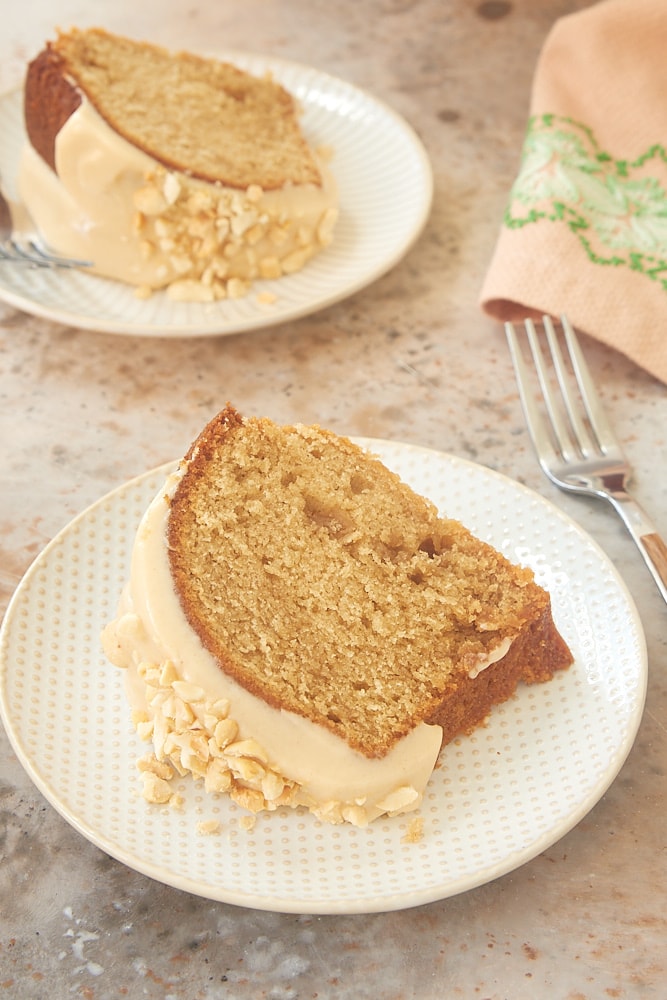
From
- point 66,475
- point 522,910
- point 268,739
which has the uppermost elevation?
point 268,739

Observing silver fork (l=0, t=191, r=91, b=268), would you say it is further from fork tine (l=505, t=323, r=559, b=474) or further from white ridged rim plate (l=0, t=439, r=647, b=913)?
fork tine (l=505, t=323, r=559, b=474)

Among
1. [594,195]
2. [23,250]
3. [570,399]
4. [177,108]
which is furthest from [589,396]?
[23,250]

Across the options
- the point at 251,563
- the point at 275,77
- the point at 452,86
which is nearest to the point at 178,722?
the point at 251,563

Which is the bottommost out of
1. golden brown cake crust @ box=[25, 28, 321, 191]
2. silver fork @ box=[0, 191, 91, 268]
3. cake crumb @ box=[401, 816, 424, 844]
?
silver fork @ box=[0, 191, 91, 268]

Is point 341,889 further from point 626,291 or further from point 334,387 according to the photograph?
point 626,291

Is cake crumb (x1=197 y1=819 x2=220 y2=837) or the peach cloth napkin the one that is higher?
the peach cloth napkin

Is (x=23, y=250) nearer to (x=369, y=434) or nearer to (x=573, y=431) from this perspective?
(x=369, y=434)

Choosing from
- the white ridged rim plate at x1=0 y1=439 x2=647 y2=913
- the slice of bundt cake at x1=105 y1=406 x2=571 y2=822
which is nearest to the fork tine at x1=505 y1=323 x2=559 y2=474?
the white ridged rim plate at x1=0 y1=439 x2=647 y2=913
